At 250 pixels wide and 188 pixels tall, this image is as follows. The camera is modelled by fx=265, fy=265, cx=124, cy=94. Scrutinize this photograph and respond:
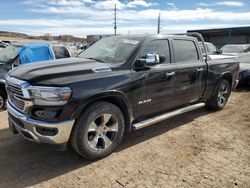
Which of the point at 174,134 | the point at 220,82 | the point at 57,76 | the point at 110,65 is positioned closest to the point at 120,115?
the point at 110,65

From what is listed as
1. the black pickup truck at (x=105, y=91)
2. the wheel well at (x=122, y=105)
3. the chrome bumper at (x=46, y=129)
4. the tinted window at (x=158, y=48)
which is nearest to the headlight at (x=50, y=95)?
the black pickup truck at (x=105, y=91)

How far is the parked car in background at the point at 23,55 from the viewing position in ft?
22.2

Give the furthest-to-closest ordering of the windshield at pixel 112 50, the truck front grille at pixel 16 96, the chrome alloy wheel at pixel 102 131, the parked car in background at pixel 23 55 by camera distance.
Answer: the parked car in background at pixel 23 55
the windshield at pixel 112 50
the chrome alloy wheel at pixel 102 131
the truck front grille at pixel 16 96

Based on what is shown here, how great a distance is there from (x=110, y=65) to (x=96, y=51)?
3.46ft

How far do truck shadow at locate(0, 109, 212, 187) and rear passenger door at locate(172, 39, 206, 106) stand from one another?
0.95 meters

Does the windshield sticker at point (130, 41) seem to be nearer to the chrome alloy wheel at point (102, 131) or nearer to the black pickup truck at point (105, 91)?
the black pickup truck at point (105, 91)

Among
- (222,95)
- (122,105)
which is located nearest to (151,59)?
(122,105)

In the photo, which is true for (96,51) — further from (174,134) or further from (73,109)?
(174,134)

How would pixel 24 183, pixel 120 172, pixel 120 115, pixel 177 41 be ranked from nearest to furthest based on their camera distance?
pixel 24 183, pixel 120 172, pixel 120 115, pixel 177 41

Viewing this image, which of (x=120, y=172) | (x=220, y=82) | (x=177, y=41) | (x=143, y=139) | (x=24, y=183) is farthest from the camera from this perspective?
(x=220, y=82)

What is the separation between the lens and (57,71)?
3.74m

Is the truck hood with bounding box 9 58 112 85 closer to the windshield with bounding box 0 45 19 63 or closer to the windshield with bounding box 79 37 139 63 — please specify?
the windshield with bounding box 79 37 139 63

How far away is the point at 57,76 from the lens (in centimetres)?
360

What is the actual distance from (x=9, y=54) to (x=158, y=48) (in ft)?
15.0
